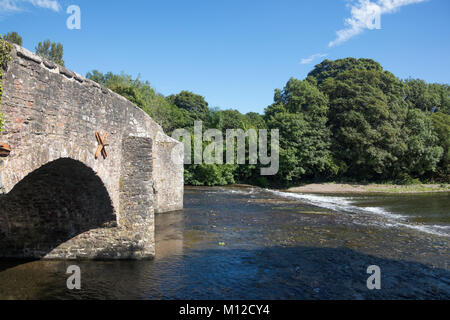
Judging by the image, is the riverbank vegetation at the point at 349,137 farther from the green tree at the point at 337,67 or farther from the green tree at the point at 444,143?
the green tree at the point at 337,67

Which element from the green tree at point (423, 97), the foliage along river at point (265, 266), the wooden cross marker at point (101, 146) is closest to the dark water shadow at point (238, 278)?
the foliage along river at point (265, 266)

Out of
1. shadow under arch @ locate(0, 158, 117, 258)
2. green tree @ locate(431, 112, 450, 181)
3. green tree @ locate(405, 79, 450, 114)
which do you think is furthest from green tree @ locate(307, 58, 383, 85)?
shadow under arch @ locate(0, 158, 117, 258)

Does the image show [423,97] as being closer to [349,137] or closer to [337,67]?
[337,67]

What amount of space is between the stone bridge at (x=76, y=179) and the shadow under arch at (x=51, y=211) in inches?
1.0

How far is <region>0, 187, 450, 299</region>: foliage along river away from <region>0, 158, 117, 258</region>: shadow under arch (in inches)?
24.6

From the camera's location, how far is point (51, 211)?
9555 mm

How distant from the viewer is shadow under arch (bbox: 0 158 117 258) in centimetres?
858

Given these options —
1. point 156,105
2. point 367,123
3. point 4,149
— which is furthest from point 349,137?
point 4,149

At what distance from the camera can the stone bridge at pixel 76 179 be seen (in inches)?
251

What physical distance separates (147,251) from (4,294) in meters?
3.78

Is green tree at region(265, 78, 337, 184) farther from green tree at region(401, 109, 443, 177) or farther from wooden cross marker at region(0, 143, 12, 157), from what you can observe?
wooden cross marker at region(0, 143, 12, 157)

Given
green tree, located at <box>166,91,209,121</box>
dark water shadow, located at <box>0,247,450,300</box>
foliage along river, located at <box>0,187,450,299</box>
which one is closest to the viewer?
dark water shadow, located at <box>0,247,450,300</box>
